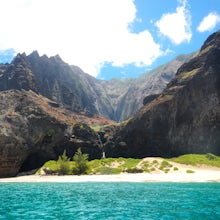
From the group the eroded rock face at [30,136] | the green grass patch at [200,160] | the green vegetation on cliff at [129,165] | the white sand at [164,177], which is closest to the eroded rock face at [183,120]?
the green grass patch at [200,160]

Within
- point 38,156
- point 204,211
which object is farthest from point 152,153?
point 204,211

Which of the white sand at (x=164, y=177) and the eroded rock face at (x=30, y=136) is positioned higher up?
the eroded rock face at (x=30, y=136)

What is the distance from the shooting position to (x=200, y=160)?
9475 cm

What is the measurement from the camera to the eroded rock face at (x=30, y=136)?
302ft

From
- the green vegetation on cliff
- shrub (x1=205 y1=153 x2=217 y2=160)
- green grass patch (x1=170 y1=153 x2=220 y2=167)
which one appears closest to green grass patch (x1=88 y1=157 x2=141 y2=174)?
the green vegetation on cliff

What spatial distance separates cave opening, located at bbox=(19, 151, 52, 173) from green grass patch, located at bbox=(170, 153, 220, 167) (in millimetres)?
44405

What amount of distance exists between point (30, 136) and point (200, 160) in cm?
5514

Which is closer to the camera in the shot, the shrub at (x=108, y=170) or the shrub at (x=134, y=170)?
the shrub at (x=134, y=170)

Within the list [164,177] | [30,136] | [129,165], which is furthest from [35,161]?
[164,177]

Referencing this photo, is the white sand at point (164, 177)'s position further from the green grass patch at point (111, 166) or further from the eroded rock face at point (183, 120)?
the eroded rock face at point (183, 120)

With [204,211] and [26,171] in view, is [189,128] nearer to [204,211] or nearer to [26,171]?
[26,171]

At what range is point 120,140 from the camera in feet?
407

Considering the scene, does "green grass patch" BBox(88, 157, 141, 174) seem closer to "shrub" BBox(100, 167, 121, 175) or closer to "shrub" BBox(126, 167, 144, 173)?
"shrub" BBox(100, 167, 121, 175)

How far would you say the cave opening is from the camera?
102425 mm
